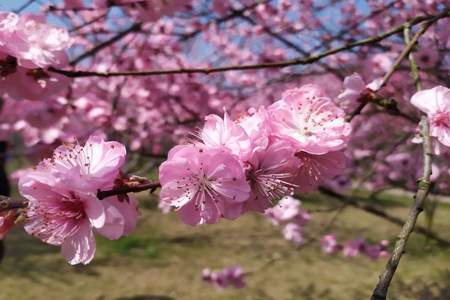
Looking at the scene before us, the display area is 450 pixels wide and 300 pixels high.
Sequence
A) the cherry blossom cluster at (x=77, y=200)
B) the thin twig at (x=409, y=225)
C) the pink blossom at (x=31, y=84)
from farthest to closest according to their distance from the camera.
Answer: the pink blossom at (x=31, y=84) → the cherry blossom cluster at (x=77, y=200) → the thin twig at (x=409, y=225)

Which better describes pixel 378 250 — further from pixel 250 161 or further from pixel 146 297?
pixel 250 161

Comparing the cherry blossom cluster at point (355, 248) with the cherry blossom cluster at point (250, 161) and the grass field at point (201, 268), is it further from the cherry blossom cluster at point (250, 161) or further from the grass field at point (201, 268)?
the cherry blossom cluster at point (250, 161)

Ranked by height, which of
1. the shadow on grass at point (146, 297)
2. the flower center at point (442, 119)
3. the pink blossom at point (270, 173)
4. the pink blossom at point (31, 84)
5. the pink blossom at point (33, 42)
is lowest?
the shadow on grass at point (146, 297)

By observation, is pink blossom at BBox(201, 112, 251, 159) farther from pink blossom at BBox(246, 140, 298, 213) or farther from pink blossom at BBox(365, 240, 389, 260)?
pink blossom at BBox(365, 240, 389, 260)

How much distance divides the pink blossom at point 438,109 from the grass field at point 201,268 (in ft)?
7.21

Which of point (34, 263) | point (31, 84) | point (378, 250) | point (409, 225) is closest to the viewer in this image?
point (409, 225)

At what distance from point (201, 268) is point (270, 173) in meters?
4.14

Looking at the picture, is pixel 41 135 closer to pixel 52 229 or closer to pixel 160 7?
pixel 160 7

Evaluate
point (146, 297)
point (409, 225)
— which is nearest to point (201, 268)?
point (146, 297)

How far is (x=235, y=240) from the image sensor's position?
6.10 m

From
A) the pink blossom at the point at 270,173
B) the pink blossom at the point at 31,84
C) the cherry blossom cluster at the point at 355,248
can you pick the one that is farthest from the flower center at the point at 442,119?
the cherry blossom cluster at the point at 355,248

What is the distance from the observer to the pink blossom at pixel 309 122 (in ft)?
2.75

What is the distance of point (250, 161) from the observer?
2.63 feet

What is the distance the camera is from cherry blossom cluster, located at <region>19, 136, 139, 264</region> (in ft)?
2.43
